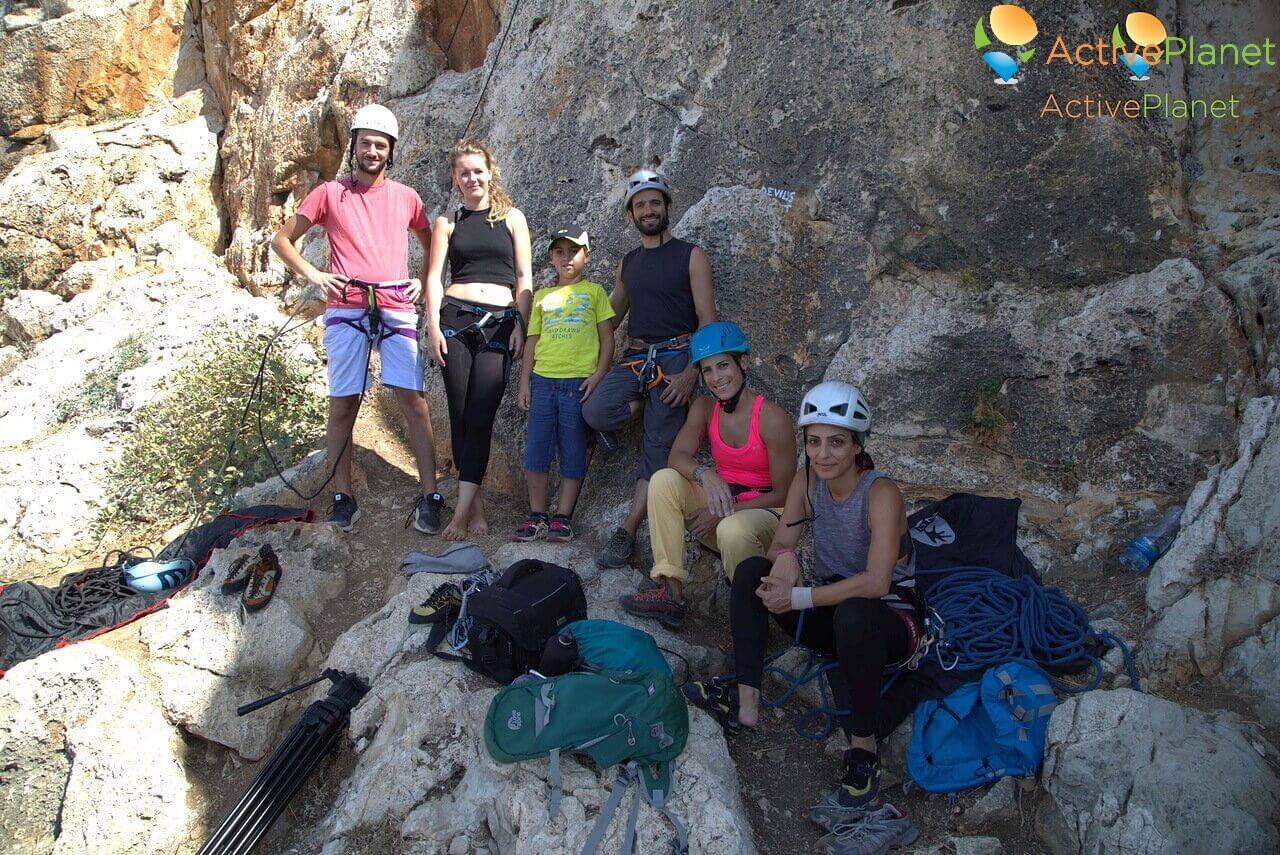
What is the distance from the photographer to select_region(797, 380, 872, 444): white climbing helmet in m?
3.58

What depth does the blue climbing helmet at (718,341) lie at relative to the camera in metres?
4.16

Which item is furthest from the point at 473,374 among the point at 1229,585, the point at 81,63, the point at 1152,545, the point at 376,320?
the point at 81,63

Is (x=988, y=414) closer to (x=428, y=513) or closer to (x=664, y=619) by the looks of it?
(x=664, y=619)

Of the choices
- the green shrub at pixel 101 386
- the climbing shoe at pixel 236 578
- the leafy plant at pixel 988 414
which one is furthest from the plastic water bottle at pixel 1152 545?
the green shrub at pixel 101 386

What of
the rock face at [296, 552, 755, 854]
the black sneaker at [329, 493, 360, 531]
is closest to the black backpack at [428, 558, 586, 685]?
the rock face at [296, 552, 755, 854]

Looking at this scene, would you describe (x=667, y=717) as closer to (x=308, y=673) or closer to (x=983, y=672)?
(x=983, y=672)

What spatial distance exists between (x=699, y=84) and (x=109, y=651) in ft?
17.1

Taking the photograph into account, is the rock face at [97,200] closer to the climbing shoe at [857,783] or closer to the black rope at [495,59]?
the black rope at [495,59]

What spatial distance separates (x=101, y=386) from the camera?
823cm

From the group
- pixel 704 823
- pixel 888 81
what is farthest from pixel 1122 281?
pixel 704 823

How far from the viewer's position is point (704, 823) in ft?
10.2

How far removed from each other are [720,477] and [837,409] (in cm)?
90

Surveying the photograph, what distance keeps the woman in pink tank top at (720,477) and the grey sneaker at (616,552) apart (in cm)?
42

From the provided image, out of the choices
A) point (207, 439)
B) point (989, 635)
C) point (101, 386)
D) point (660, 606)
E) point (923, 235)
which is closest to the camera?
point (989, 635)
